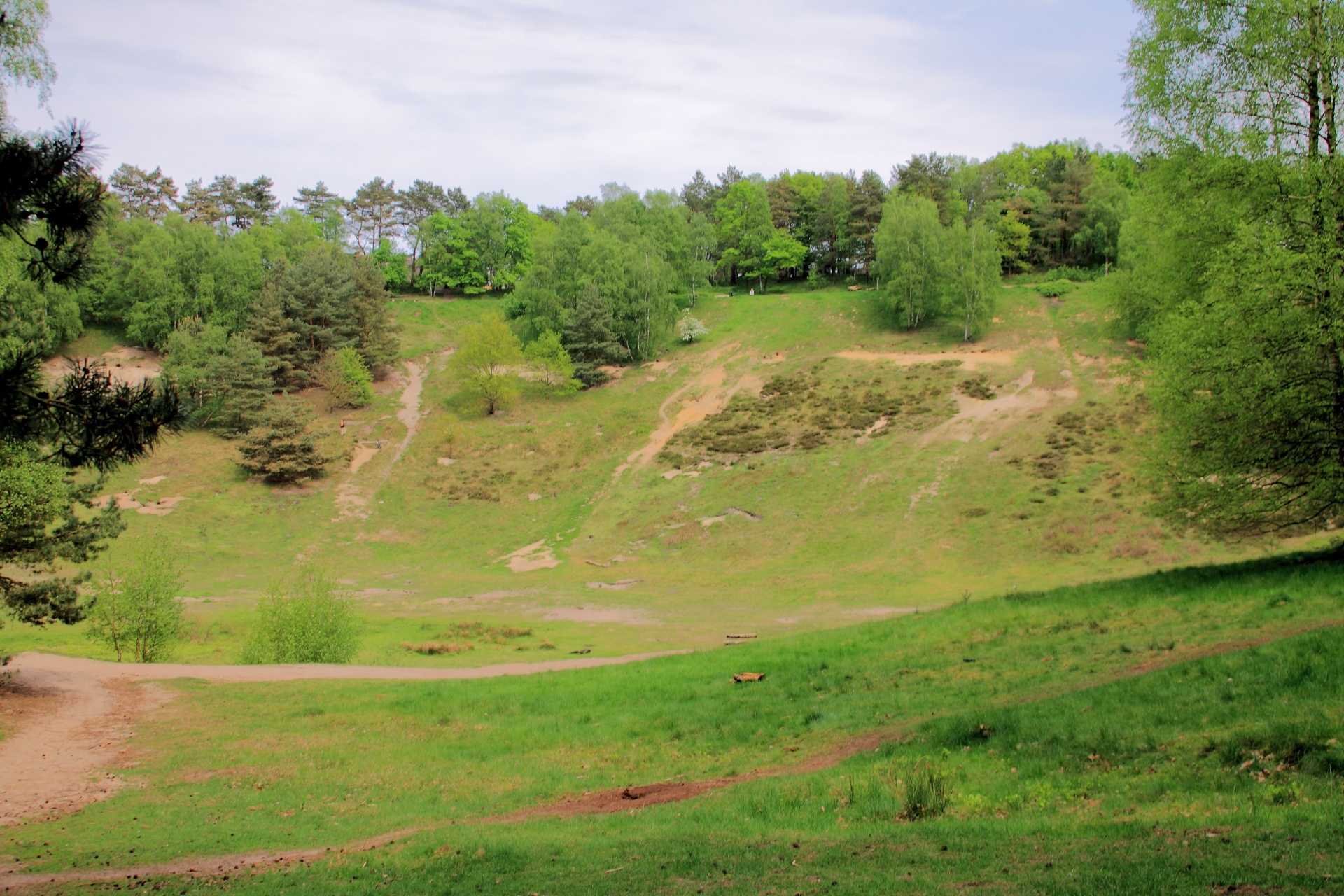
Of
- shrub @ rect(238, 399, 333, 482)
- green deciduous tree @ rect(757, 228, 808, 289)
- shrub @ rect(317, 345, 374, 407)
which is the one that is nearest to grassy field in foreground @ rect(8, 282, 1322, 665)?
shrub @ rect(238, 399, 333, 482)

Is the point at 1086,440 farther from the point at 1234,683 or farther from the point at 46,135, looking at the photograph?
the point at 46,135

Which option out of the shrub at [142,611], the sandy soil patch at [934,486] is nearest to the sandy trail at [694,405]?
the sandy soil patch at [934,486]

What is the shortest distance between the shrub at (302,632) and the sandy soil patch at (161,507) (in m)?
35.8

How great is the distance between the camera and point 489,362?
2911 inches

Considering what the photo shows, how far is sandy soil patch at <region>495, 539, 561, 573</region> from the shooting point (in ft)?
168

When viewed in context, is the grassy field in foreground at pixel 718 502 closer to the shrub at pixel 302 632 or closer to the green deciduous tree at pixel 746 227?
the shrub at pixel 302 632

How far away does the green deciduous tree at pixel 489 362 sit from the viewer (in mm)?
73500

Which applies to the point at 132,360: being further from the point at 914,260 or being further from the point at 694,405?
the point at 914,260

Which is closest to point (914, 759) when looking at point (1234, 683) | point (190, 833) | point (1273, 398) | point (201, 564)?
point (1234, 683)

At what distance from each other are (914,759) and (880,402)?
184 feet

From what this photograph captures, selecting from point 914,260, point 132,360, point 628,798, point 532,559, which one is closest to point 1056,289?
point 914,260

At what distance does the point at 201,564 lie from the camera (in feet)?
170

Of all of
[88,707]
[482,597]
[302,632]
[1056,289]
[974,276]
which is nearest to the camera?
[88,707]

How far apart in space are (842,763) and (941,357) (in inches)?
2521
